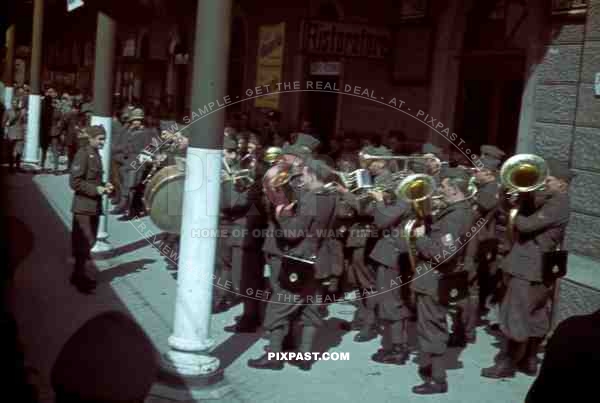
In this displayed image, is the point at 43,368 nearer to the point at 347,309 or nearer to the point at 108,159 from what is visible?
the point at 347,309

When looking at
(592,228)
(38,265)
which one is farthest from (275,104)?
(592,228)

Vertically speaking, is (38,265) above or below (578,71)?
below

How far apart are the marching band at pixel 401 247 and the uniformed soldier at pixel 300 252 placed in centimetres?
1

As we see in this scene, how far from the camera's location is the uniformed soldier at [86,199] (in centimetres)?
828

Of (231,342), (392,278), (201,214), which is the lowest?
(231,342)

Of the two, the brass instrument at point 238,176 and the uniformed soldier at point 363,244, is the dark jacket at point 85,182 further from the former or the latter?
the uniformed soldier at point 363,244

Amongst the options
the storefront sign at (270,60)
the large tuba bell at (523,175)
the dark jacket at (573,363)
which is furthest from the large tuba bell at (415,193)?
the storefront sign at (270,60)

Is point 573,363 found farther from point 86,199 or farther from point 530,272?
point 86,199

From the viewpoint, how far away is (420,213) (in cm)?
660

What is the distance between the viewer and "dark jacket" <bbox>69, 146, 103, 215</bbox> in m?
8.27

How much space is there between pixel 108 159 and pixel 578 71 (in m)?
5.65

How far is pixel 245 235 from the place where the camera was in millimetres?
7781

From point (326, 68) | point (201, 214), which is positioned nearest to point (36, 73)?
point (326, 68)

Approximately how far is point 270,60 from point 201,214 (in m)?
9.17
